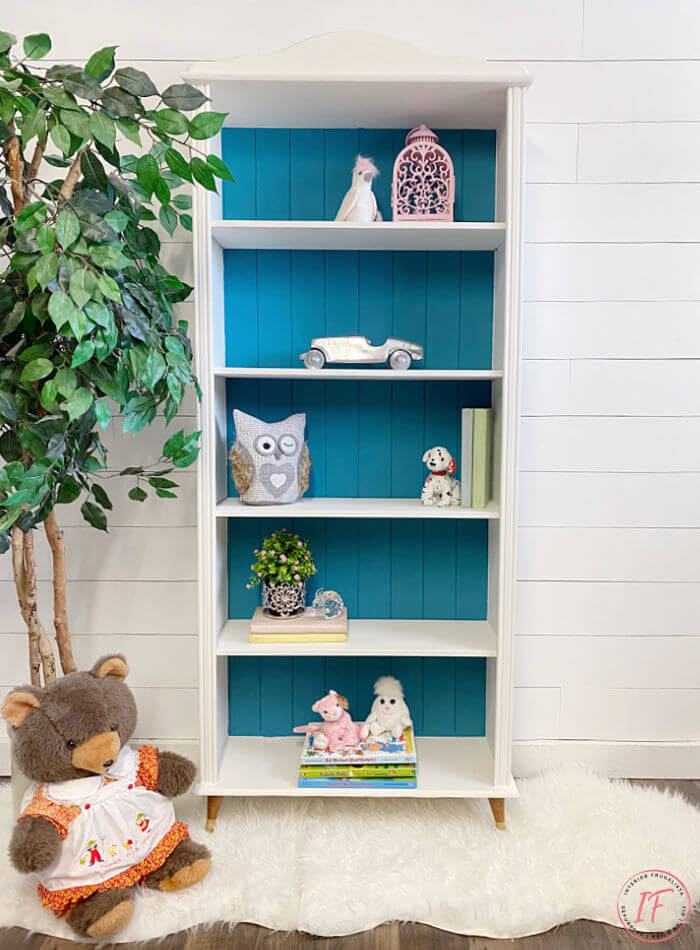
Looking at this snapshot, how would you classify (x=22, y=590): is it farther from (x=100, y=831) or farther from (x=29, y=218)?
(x=29, y=218)

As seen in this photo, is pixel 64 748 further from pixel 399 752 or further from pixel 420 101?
pixel 420 101

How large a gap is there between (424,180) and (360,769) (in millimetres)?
1500

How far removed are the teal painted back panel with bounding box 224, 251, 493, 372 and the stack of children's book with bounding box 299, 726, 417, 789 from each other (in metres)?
1.05

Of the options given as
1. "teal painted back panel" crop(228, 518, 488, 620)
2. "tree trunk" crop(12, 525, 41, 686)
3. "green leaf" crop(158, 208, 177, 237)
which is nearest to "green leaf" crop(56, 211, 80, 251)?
"green leaf" crop(158, 208, 177, 237)

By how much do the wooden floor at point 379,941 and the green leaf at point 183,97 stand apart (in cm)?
165

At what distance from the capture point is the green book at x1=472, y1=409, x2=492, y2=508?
6.19 ft

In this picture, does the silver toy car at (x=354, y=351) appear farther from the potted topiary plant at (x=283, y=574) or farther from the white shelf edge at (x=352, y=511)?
the potted topiary plant at (x=283, y=574)

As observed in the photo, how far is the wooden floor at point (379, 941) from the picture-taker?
4.93 ft

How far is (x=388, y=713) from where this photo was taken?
1.96 metres

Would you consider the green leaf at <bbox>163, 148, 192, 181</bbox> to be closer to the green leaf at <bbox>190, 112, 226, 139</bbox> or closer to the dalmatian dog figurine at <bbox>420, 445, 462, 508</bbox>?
the green leaf at <bbox>190, 112, 226, 139</bbox>

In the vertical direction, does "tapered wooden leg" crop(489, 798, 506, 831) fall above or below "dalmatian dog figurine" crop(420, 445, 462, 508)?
below

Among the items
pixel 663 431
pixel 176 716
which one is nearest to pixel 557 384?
pixel 663 431

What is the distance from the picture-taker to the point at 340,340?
74.2 inches

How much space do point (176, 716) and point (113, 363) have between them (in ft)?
3.81
